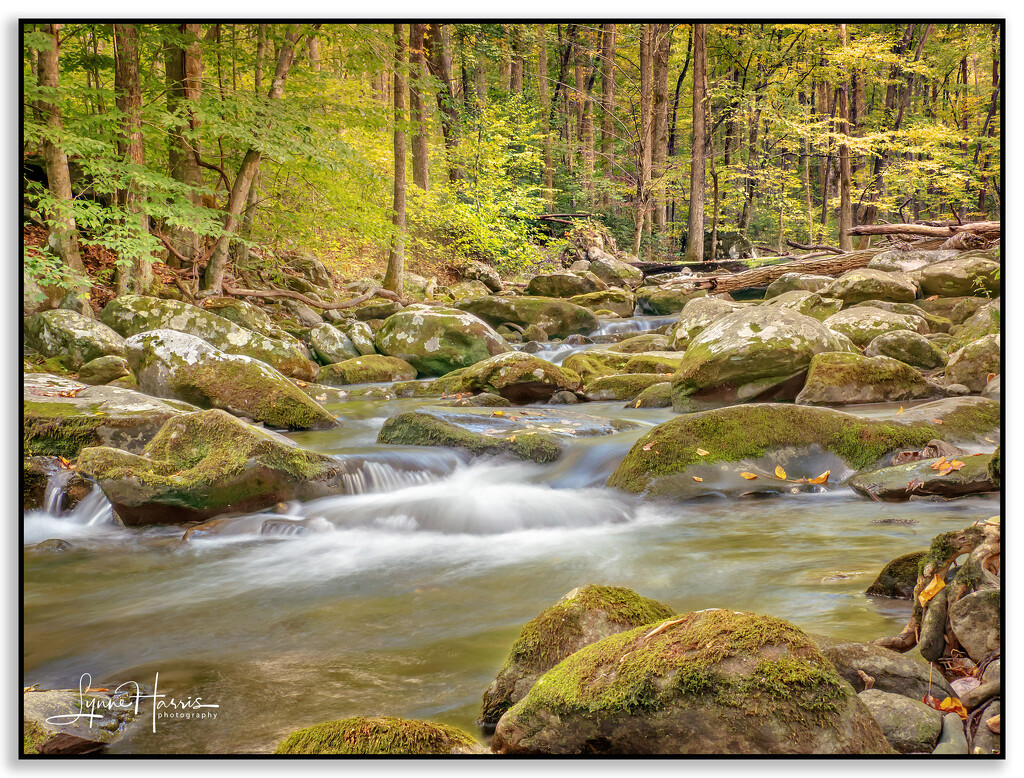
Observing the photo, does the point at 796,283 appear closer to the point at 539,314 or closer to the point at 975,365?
the point at 539,314

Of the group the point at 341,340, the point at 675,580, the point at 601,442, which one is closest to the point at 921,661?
the point at 675,580

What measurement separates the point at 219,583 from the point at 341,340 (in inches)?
346

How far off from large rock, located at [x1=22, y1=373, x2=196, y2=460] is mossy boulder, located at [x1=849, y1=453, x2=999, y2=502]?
5.77m

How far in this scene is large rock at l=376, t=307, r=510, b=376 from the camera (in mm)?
12117

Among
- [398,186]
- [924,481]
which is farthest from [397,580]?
[398,186]

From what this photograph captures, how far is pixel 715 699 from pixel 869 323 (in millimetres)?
9840

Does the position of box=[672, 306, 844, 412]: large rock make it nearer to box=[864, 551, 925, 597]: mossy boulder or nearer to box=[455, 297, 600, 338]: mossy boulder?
box=[864, 551, 925, 597]: mossy boulder

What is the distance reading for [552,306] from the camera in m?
15.3

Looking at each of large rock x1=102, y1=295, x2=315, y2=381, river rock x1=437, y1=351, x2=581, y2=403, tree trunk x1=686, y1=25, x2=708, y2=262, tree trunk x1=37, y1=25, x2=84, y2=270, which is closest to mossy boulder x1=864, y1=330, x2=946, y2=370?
river rock x1=437, y1=351, x2=581, y2=403

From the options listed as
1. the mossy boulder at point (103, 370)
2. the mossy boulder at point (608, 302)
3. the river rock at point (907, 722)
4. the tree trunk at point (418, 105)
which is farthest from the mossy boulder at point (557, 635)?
the mossy boulder at point (608, 302)

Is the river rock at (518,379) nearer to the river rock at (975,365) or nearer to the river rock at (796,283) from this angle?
the river rock at (975,365)

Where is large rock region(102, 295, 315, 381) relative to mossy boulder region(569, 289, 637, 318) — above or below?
below

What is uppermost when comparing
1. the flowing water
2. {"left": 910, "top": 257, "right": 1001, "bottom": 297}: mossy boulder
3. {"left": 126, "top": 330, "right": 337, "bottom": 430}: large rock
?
{"left": 910, "top": 257, "right": 1001, "bottom": 297}: mossy boulder

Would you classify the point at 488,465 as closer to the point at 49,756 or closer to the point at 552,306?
the point at 49,756
